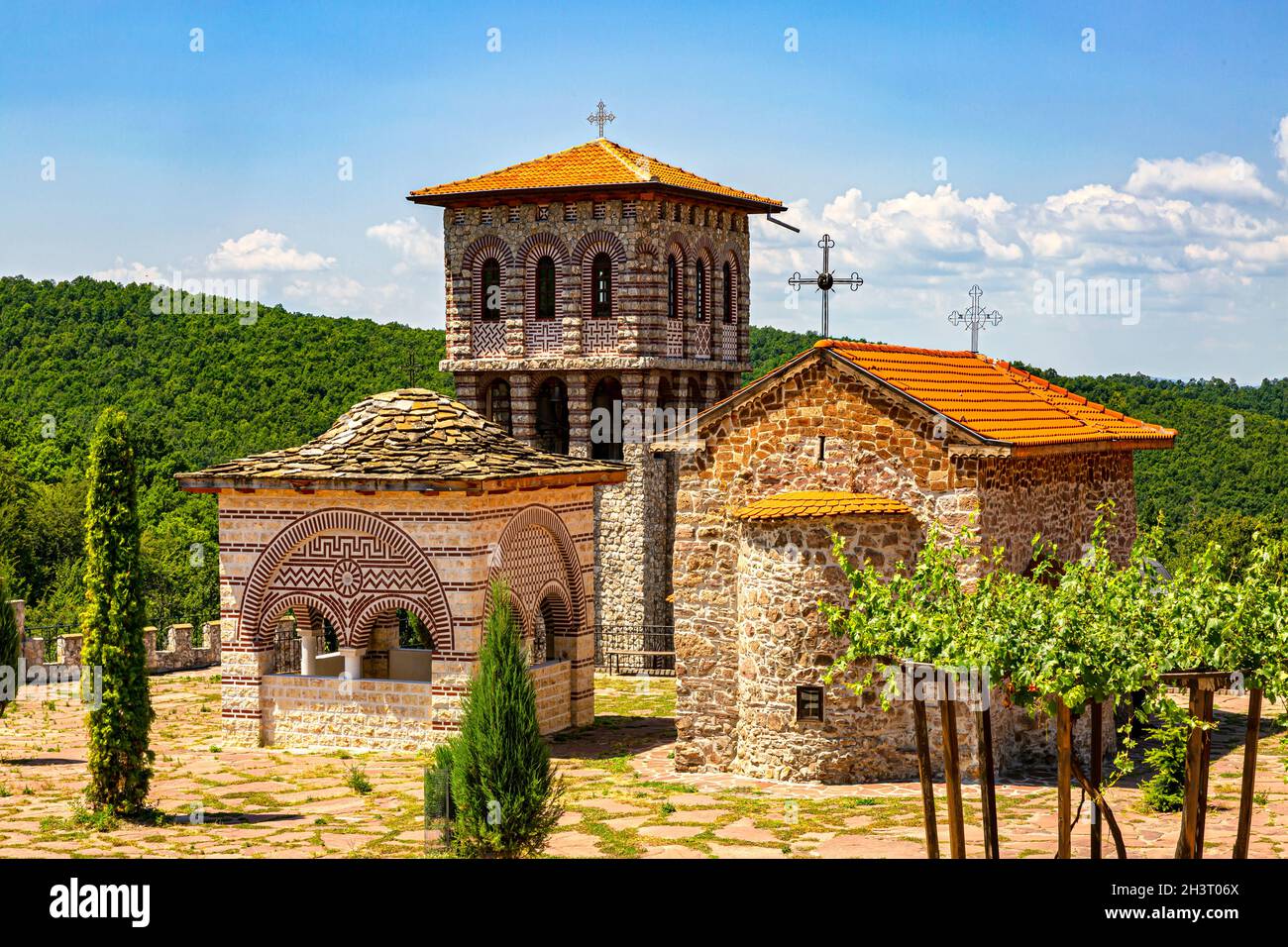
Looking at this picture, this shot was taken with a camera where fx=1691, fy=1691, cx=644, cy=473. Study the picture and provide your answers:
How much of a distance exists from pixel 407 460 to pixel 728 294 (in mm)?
15647

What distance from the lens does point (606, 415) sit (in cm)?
3444

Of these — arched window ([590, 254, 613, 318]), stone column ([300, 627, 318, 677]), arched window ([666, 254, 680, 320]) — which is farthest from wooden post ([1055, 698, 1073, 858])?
arched window ([666, 254, 680, 320])

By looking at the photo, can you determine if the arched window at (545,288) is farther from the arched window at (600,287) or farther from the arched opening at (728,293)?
the arched opening at (728,293)

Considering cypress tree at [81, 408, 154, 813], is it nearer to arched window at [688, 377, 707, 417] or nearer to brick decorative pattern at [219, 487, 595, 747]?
brick decorative pattern at [219, 487, 595, 747]

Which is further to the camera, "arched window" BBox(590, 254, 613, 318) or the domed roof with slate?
"arched window" BBox(590, 254, 613, 318)

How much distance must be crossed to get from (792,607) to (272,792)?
631 centimetres

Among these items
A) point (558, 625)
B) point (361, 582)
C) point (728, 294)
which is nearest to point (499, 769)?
point (361, 582)

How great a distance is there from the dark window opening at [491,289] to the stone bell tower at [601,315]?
29 mm

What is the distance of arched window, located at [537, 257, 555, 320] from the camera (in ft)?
113

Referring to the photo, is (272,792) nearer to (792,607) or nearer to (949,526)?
(792,607)

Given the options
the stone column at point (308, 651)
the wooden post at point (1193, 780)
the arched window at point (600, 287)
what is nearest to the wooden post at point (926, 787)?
the wooden post at point (1193, 780)

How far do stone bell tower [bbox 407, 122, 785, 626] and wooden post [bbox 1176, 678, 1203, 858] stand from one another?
21.6 meters

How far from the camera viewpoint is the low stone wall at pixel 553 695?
76.5 feet
